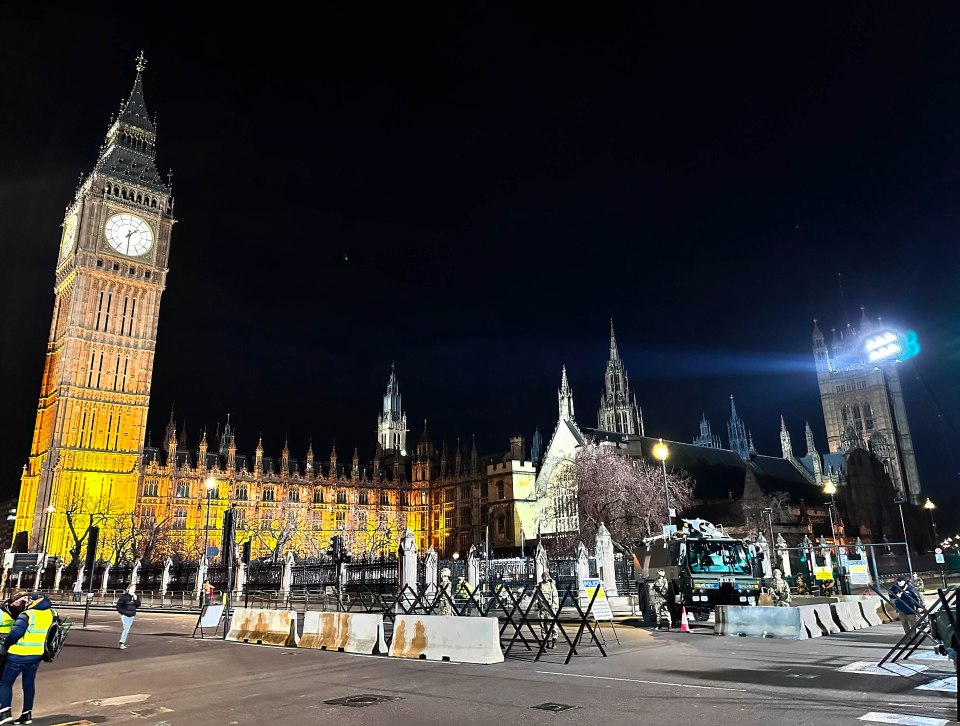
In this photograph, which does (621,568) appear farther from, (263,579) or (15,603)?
(15,603)

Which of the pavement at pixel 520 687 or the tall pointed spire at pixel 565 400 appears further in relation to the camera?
the tall pointed spire at pixel 565 400

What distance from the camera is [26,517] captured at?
3159 inches

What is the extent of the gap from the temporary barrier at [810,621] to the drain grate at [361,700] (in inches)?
426

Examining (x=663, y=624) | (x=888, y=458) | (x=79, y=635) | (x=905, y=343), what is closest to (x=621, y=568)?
(x=663, y=624)

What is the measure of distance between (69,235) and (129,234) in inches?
390

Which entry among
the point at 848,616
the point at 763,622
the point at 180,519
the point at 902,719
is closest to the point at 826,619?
the point at 848,616

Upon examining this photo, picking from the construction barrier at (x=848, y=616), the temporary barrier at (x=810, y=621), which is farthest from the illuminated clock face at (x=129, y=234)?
the temporary barrier at (x=810, y=621)

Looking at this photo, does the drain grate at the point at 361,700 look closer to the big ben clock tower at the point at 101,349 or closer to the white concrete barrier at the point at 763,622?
the white concrete barrier at the point at 763,622

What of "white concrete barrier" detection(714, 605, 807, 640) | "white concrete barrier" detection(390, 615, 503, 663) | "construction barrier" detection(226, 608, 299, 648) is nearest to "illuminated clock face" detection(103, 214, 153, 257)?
"construction barrier" detection(226, 608, 299, 648)

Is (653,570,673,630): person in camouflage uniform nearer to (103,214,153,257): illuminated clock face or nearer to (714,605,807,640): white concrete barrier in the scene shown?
(714,605,807,640): white concrete barrier

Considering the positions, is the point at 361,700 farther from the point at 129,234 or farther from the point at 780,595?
the point at 129,234

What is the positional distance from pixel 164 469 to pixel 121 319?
20512 millimetres

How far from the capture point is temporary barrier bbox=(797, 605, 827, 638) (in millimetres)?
15922

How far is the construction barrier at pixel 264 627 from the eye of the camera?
1661 centimetres
